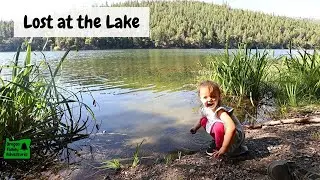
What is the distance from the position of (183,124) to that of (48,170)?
221cm

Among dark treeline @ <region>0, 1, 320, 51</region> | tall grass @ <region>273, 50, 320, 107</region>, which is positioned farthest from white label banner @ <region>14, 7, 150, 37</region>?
dark treeline @ <region>0, 1, 320, 51</region>

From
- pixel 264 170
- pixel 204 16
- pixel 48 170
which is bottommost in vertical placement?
pixel 48 170

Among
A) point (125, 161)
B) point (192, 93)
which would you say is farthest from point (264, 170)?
point (192, 93)

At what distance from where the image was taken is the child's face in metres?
2.95

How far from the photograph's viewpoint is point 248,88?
576 cm

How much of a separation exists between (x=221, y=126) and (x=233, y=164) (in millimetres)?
359

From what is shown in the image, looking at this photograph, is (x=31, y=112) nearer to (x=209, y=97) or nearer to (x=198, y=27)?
(x=209, y=97)

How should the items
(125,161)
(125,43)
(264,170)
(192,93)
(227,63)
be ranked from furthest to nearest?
(125,43)
(192,93)
(227,63)
(125,161)
(264,170)

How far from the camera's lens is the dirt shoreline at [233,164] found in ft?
8.36

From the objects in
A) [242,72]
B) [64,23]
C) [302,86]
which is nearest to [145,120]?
[242,72]

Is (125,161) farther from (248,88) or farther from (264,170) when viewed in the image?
(248,88)

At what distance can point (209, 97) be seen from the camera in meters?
2.96

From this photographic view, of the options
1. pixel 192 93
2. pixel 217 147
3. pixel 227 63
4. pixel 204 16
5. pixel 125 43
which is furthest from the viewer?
pixel 204 16

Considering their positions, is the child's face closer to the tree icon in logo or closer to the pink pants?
the pink pants
